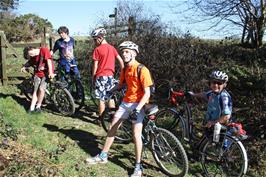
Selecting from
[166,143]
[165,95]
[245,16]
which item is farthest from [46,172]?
[245,16]

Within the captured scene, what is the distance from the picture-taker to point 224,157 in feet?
19.0

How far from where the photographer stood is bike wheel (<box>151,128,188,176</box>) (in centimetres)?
575

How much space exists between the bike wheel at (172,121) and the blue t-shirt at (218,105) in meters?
0.83

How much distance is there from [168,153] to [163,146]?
13 cm

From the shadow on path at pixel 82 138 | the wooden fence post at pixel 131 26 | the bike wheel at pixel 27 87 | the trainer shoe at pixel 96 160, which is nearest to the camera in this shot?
the trainer shoe at pixel 96 160

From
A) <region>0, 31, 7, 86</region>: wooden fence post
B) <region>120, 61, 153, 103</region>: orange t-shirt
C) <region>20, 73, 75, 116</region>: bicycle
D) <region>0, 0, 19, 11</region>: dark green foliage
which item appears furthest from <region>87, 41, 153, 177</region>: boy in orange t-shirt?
<region>0, 0, 19, 11</region>: dark green foliage

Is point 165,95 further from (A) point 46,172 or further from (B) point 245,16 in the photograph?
(A) point 46,172

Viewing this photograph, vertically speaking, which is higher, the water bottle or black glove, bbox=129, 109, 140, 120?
black glove, bbox=129, 109, 140, 120

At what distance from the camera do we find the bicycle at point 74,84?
8.78 metres

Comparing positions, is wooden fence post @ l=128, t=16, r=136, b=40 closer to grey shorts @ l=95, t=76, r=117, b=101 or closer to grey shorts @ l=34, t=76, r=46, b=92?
grey shorts @ l=34, t=76, r=46, b=92

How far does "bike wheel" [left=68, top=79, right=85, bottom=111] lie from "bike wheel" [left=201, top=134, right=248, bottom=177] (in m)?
3.62

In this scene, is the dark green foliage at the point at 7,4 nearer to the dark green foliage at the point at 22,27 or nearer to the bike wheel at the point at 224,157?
the dark green foliage at the point at 22,27

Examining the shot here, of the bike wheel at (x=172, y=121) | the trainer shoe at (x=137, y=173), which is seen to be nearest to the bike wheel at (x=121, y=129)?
the bike wheel at (x=172, y=121)

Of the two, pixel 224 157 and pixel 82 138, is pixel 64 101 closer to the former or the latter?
pixel 82 138
